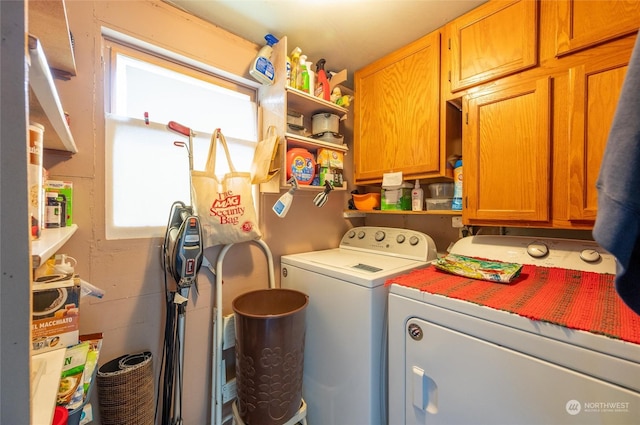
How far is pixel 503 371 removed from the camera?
81cm

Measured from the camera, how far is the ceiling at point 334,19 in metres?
1.33

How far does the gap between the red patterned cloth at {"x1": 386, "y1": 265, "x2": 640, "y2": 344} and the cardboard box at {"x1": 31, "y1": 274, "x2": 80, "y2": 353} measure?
1133 mm

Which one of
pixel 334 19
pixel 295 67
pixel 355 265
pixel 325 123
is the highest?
pixel 334 19

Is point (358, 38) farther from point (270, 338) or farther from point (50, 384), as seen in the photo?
point (50, 384)

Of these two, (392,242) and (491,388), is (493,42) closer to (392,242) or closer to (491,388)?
(392,242)

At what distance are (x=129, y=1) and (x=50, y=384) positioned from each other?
157cm

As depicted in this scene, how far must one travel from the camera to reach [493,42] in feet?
4.25

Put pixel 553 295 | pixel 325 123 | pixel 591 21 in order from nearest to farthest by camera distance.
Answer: pixel 553 295 < pixel 591 21 < pixel 325 123

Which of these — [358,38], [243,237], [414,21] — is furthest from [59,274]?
[414,21]

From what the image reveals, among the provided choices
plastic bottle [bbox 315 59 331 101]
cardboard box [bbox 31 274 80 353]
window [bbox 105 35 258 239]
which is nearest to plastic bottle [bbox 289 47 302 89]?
plastic bottle [bbox 315 59 331 101]

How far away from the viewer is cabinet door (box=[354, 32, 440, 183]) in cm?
152

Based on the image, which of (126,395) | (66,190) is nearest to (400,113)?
(66,190)

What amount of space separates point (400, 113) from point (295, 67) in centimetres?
74

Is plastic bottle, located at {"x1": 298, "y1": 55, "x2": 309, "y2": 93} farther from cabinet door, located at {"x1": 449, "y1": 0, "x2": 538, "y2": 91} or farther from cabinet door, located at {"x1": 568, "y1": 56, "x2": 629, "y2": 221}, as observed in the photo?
cabinet door, located at {"x1": 568, "y1": 56, "x2": 629, "y2": 221}
